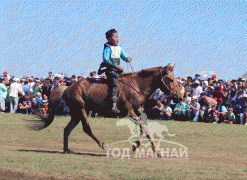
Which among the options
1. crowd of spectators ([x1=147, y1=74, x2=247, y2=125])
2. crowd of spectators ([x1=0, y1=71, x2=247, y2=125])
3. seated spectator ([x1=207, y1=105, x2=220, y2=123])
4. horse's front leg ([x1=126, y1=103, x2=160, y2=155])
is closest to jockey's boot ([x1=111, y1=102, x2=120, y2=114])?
horse's front leg ([x1=126, y1=103, x2=160, y2=155])

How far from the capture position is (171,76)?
32.4 ft

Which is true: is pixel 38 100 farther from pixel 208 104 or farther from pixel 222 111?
pixel 222 111

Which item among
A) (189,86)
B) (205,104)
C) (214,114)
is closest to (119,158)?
(214,114)

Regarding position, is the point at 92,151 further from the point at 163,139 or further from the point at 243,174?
the point at 243,174

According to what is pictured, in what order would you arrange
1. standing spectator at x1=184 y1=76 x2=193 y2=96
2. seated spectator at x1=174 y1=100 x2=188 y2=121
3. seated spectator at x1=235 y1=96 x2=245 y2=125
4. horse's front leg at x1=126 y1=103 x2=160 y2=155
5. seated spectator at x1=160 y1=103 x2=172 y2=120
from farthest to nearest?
standing spectator at x1=184 y1=76 x2=193 y2=96 → seated spectator at x1=160 y1=103 x2=172 y2=120 → seated spectator at x1=174 y1=100 x2=188 y2=121 → seated spectator at x1=235 y1=96 x2=245 y2=125 → horse's front leg at x1=126 y1=103 x2=160 y2=155

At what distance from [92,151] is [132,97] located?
1966 mm

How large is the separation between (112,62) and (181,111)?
849 cm

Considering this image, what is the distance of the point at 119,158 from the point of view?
361 inches

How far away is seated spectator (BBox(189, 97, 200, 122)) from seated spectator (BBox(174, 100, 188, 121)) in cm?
22

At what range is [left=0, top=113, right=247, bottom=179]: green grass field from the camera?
7.27 m

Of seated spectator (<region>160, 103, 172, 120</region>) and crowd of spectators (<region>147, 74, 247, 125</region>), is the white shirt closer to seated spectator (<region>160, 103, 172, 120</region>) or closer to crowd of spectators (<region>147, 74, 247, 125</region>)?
crowd of spectators (<region>147, 74, 247, 125</region>)

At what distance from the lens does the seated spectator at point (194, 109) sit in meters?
17.5

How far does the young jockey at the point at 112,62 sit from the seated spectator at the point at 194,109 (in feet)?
27.0

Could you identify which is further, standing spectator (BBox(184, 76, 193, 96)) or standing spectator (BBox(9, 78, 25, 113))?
standing spectator (BBox(9, 78, 25, 113))
